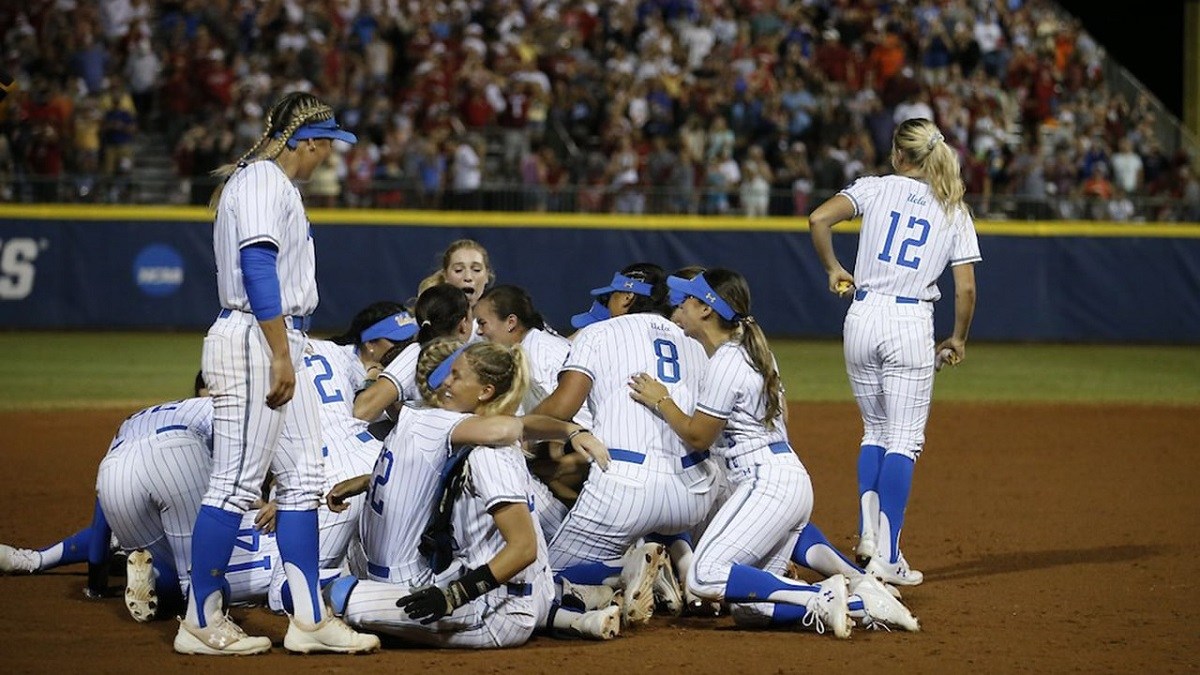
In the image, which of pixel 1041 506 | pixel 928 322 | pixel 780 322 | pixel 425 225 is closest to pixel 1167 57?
pixel 780 322

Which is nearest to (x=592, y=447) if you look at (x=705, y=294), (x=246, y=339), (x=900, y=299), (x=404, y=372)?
(x=705, y=294)

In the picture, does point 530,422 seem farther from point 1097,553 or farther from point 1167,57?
point 1167,57

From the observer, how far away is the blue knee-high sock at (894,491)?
695 centimetres

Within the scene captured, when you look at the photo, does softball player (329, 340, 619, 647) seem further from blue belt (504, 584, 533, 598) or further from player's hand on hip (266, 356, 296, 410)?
player's hand on hip (266, 356, 296, 410)

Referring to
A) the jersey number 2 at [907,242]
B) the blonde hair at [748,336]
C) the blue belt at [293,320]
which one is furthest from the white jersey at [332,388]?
the jersey number 2 at [907,242]

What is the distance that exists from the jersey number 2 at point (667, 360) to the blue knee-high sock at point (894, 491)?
1.22 metres

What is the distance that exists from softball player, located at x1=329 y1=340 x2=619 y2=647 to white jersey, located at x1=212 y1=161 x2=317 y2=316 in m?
0.60

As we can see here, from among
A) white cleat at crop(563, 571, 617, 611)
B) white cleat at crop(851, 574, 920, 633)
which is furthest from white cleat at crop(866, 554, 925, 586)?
white cleat at crop(563, 571, 617, 611)

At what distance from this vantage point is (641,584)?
610 centimetres

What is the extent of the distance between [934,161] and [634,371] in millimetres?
1860

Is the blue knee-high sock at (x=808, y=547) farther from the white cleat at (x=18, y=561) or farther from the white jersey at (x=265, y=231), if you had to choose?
the white cleat at (x=18, y=561)

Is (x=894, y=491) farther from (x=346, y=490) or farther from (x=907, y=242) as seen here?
(x=346, y=490)

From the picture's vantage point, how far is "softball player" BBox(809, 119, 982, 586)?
707cm

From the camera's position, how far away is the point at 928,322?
7188 mm
